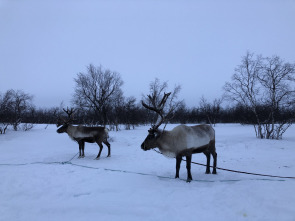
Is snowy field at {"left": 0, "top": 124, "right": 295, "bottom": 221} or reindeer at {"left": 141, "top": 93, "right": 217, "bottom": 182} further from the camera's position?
reindeer at {"left": 141, "top": 93, "right": 217, "bottom": 182}

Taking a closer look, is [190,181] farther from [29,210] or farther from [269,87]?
[269,87]

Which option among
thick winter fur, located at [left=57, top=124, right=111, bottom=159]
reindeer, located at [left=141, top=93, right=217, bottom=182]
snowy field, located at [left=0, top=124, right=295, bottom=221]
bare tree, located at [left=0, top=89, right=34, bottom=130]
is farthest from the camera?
bare tree, located at [left=0, top=89, right=34, bottom=130]

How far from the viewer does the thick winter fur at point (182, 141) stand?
5.18 meters

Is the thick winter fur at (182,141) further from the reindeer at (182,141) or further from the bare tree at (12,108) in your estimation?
the bare tree at (12,108)

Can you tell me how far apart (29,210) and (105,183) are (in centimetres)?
186

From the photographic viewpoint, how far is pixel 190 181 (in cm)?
495

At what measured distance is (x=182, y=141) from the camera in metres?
5.21

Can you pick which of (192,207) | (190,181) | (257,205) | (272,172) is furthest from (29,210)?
(272,172)

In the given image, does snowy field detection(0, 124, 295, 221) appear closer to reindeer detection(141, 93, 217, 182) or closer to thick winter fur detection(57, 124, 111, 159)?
reindeer detection(141, 93, 217, 182)

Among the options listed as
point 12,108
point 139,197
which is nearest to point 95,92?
point 12,108

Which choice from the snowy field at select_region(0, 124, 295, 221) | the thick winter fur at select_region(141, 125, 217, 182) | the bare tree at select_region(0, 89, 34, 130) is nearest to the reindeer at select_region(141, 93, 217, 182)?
the thick winter fur at select_region(141, 125, 217, 182)

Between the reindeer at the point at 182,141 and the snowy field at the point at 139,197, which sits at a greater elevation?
the reindeer at the point at 182,141

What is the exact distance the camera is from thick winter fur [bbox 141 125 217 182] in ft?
17.0

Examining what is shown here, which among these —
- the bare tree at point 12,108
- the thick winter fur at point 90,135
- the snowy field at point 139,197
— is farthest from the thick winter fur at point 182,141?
the bare tree at point 12,108
